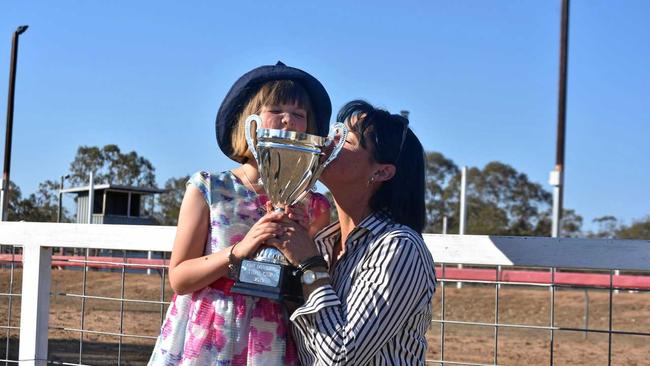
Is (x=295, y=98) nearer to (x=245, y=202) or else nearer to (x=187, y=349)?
(x=245, y=202)

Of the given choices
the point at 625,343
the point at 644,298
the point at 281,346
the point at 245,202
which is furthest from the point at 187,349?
the point at 644,298

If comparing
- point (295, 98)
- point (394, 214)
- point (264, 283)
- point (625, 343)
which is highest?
point (295, 98)

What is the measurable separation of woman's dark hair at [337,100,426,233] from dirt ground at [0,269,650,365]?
3.70m

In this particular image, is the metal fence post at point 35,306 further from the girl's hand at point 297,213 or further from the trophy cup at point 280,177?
the trophy cup at point 280,177

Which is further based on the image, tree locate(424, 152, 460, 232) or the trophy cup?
tree locate(424, 152, 460, 232)

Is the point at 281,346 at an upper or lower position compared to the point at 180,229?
lower

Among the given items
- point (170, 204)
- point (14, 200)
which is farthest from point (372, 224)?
point (170, 204)

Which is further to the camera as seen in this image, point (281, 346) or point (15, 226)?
point (15, 226)

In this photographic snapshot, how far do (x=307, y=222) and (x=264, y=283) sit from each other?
331mm

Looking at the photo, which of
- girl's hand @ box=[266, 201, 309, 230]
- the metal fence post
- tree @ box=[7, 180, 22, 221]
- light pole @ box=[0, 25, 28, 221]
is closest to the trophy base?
girl's hand @ box=[266, 201, 309, 230]

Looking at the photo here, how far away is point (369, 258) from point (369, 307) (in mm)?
124

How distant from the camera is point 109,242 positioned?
314cm

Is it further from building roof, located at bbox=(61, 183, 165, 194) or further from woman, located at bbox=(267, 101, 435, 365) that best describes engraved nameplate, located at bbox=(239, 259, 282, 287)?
building roof, located at bbox=(61, 183, 165, 194)

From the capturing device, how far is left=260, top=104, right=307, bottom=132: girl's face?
203 centimetres
